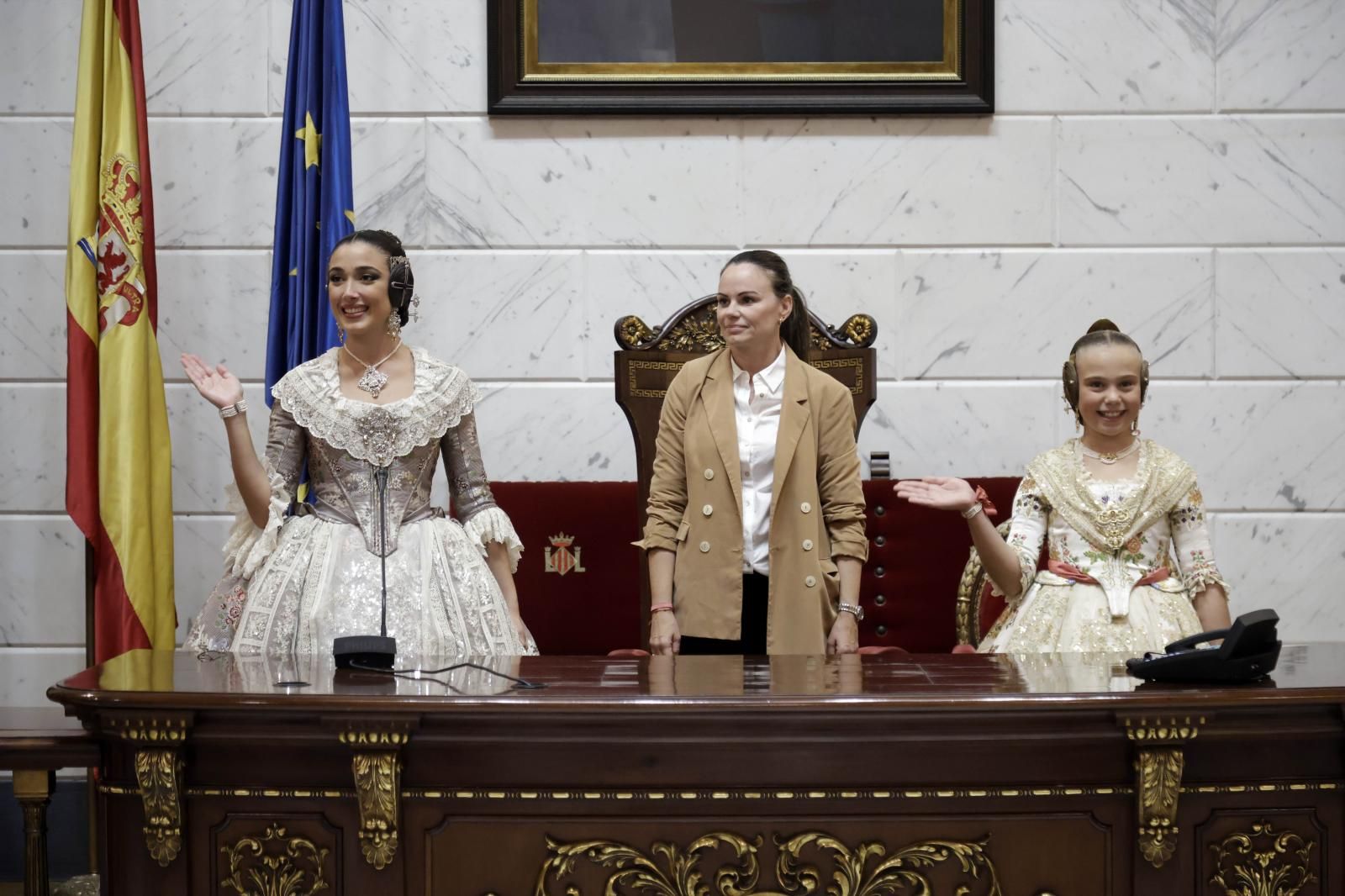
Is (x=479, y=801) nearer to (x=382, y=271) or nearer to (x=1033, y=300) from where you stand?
(x=382, y=271)

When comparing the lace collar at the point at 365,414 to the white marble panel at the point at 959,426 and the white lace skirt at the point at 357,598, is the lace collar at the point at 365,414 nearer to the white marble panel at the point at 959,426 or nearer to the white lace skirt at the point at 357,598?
the white lace skirt at the point at 357,598

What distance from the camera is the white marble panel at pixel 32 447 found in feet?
14.8

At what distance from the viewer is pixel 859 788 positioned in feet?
7.27

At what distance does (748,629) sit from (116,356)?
6.91 feet

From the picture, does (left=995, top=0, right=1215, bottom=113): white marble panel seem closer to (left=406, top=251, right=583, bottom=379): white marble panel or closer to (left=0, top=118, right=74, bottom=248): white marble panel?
(left=406, top=251, right=583, bottom=379): white marble panel

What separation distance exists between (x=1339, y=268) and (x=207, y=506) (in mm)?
3841

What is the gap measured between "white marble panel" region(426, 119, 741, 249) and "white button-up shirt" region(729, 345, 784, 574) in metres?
1.28

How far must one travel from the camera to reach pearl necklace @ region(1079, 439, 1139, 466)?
11.0ft

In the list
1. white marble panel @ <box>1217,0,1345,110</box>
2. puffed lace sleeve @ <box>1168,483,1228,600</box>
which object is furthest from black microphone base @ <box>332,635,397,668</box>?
white marble panel @ <box>1217,0,1345,110</box>

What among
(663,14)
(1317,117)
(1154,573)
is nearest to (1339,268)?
(1317,117)

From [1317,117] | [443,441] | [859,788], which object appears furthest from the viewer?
[1317,117]

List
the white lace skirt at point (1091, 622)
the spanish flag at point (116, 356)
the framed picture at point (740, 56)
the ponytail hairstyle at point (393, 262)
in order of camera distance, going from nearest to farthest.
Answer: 1. the white lace skirt at point (1091, 622)
2. the ponytail hairstyle at point (393, 262)
3. the spanish flag at point (116, 356)
4. the framed picture at point (740, 56)

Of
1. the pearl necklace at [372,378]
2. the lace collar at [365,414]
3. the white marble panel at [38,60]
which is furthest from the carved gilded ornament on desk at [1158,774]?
the white marble panel at [38,60]

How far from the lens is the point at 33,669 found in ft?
14.8
